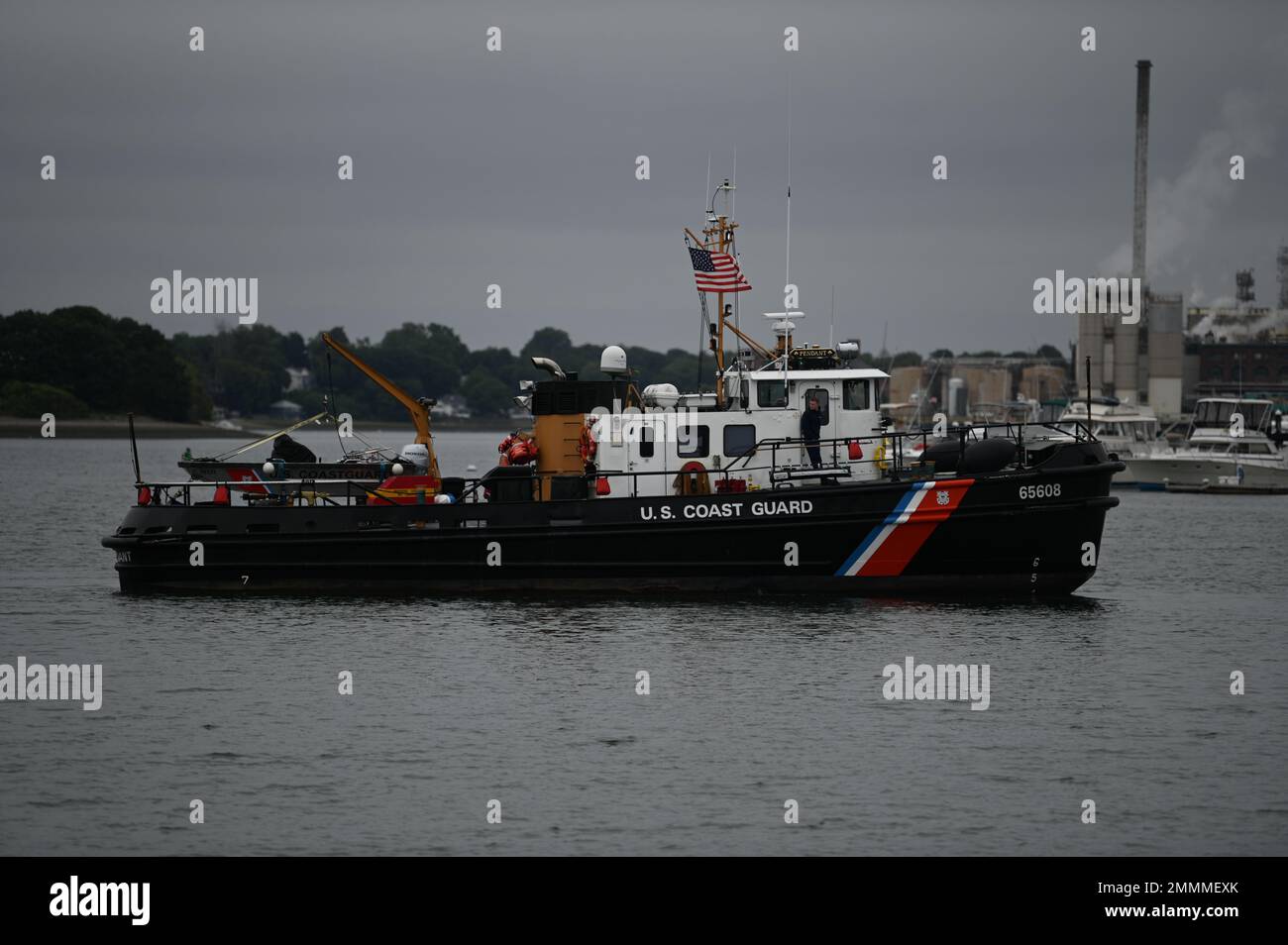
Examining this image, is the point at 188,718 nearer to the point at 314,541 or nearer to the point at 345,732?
the point at 345,732

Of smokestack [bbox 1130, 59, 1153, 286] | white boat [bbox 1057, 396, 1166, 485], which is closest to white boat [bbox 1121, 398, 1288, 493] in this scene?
white boat [bbox 1057, 396, 1166, 485]

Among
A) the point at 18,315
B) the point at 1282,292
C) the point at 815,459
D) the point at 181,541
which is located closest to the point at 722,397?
the point at 815,459

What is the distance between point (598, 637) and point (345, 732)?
20.0 feet

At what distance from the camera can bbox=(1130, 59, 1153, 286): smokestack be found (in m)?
115

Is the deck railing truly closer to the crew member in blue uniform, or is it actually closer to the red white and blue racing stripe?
the crew member in blue uniform

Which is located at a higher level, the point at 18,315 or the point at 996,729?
the point at 18,315

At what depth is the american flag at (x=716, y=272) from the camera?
26.8 meters

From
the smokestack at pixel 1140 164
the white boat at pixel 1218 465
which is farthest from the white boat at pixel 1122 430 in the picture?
the smokestack at pixel 1140 164

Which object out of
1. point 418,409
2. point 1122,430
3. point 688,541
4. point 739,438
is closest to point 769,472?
point 739,438

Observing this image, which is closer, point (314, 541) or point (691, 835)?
point (691, 835)

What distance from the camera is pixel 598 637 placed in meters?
23.0

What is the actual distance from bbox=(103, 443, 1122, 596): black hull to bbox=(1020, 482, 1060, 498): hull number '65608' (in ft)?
0.08
